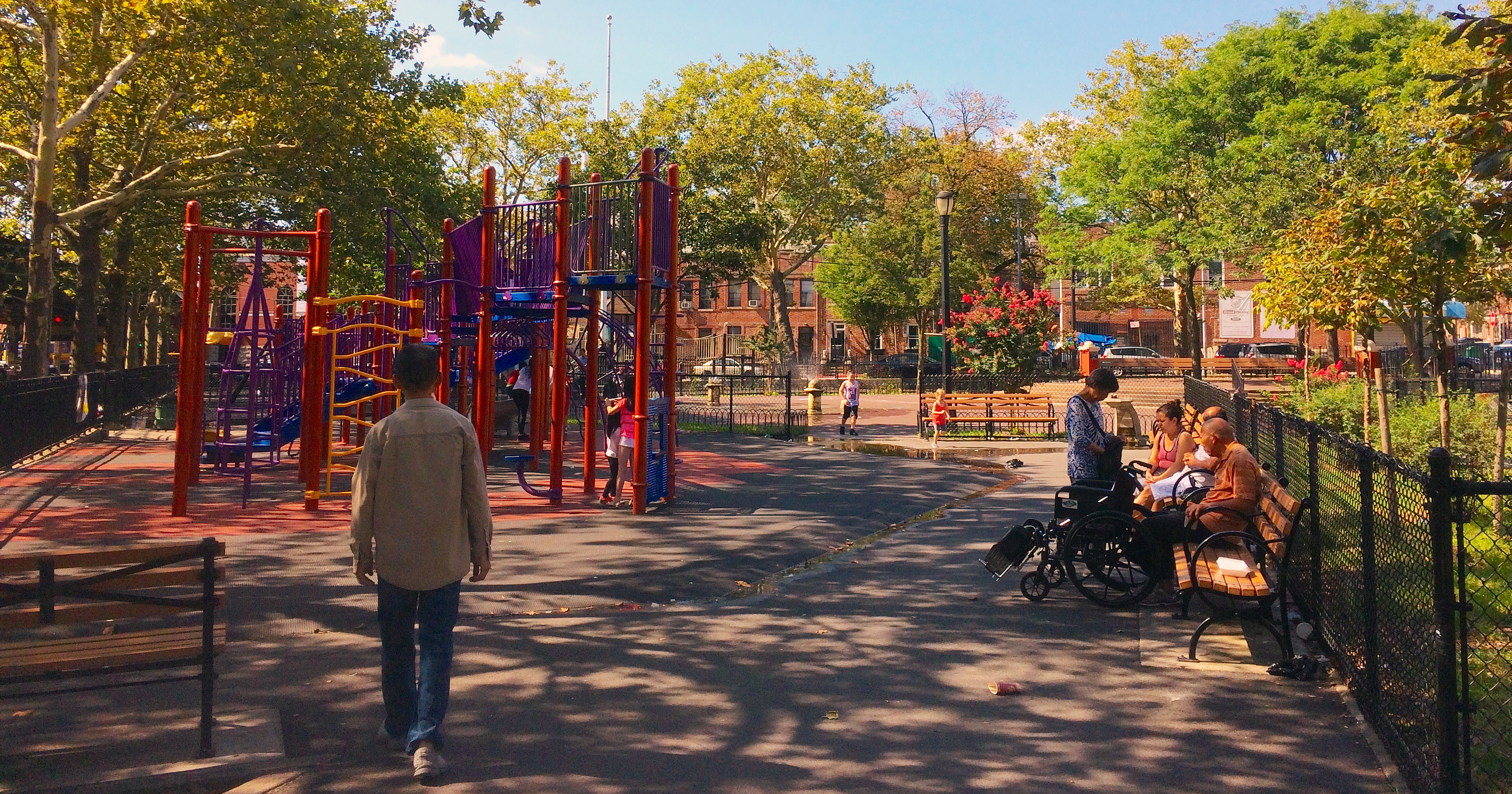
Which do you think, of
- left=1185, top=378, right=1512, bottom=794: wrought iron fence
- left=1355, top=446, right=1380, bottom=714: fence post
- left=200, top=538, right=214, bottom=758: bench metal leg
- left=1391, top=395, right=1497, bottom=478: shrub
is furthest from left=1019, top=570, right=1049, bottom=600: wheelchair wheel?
left=1391, top=395, right=1497, bottom=478: shrub

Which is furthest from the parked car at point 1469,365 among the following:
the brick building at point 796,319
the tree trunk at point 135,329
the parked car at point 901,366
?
the tree trunk at point 135,329

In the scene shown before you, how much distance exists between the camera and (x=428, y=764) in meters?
4.66

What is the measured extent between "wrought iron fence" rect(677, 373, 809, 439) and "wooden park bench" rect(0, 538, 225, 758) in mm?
17958

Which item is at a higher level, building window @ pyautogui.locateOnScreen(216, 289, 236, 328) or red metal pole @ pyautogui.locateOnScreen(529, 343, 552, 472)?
building window @ pyautogui.locateOnScreen(216, 289, 236, 328)

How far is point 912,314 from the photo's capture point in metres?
61.0

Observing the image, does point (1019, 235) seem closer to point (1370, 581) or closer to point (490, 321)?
point (490, 321)

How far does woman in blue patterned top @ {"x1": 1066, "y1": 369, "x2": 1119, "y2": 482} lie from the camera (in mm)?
8672

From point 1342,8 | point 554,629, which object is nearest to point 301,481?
point 554,629

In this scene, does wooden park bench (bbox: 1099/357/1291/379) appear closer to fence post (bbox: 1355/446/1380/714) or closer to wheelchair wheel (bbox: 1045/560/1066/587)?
wheelchair wheel (bbox: 1045/560/1066/587)

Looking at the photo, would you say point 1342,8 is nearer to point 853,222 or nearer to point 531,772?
point 853,222

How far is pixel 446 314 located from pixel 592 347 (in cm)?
180

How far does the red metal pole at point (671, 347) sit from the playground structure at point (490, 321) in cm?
3

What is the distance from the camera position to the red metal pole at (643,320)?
1244cm

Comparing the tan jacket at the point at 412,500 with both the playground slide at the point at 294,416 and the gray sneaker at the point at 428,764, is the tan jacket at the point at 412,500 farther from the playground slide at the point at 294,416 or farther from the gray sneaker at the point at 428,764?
the playground slide at the point at 294,416
